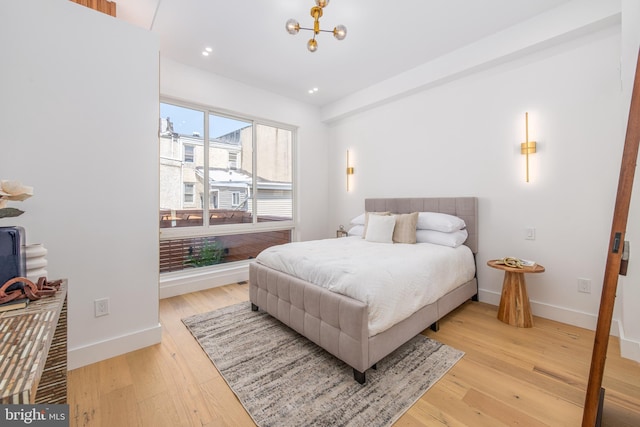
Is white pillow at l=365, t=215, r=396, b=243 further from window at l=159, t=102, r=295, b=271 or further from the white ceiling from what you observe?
the white ceiling

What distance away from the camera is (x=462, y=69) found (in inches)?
118

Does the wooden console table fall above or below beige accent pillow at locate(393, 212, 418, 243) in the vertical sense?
below

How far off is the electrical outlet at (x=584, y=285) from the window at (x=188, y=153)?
4.50m

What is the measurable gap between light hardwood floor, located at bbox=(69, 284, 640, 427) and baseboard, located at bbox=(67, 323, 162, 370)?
0.05m

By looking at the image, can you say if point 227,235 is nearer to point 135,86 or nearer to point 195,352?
point 195,352

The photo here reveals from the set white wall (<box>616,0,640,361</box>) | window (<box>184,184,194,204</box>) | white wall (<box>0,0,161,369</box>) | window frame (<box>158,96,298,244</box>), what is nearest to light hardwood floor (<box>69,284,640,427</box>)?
white wall (<box>616,0,640,361</box>)

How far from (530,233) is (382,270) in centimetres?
189

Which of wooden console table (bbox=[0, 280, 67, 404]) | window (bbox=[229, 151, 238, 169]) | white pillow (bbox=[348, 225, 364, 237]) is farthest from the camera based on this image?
window (bbox=[229, 151, 238, 169])

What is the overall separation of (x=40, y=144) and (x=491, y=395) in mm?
3319

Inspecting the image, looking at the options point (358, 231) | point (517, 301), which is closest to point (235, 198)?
point (358, 231)

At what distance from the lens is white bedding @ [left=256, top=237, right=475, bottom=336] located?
177 cm

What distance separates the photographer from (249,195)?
415cm

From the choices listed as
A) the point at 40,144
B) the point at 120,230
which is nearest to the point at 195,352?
the point at 120,230

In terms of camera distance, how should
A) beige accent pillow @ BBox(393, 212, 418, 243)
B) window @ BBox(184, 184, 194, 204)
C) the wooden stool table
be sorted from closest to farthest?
1. the wooden stool table
2. beige accent pillow @ BBox(393, 212, 418, 243)
3. window @ BBox(184, 184, 194, 204)
